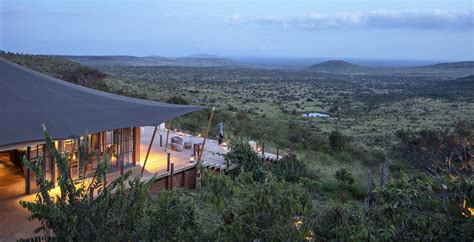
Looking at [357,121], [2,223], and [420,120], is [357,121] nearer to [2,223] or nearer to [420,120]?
[420,120]

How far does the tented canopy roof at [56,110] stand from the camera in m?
9.96

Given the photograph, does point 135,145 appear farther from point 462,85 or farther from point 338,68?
point 338,68

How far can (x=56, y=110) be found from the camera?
11344mm

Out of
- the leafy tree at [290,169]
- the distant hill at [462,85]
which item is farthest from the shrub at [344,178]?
the distant hill at [462,85]

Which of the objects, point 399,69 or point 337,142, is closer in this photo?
point 337,142

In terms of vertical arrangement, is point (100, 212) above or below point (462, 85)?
Answer: above

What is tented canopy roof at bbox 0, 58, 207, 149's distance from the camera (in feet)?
32.7

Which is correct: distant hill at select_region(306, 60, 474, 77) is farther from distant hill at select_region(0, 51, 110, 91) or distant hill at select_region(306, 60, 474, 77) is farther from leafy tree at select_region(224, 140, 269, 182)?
leafy tree at select_region(224, 140, 269, 182)

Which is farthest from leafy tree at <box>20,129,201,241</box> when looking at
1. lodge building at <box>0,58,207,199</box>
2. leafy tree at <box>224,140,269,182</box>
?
leafy tree at <box>224,140,269,182</box>

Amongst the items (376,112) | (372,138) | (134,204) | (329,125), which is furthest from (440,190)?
(376,112)

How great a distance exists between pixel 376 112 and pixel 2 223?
38.4 m

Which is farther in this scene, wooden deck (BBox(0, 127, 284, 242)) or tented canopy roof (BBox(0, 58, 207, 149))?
tented canopy roof (BBox(0, 58, 207, 149))

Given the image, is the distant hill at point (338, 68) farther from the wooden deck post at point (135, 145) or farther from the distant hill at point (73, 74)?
the wooden deck post at point (135, 145)

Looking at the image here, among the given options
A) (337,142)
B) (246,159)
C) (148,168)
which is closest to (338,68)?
(337,142)
